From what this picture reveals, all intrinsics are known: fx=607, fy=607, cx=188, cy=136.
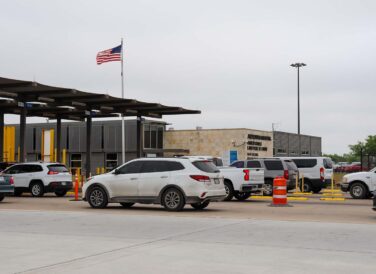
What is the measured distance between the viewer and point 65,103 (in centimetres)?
3797

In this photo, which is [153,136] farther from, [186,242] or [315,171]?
[186,242]

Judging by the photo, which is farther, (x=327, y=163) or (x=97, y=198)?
(x=327, y=163)

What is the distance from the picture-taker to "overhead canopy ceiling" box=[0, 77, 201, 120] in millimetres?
33656

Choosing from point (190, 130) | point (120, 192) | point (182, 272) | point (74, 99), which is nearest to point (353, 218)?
point (120, 192)

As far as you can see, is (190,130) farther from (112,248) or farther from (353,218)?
(112,248)

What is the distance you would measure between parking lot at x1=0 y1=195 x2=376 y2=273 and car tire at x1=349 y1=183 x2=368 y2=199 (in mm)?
8622

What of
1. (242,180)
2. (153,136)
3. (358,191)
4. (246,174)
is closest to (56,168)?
(242,180)

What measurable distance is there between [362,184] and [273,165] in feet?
13.6

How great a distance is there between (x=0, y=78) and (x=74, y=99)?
8359 mm

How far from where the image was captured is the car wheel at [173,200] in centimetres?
1884

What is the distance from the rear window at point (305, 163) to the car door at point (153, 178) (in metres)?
15.1

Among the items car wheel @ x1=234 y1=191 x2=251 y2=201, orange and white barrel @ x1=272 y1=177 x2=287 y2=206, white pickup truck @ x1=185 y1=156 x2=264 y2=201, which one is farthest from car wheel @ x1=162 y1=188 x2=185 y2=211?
car wheel @ x1=234 y1=191 x2=251 y2=201

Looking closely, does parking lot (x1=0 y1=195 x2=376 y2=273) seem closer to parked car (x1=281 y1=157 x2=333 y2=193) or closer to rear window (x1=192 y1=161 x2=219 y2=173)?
Answer: rear window (x1=192 y1=161 x2=219 y2=173)

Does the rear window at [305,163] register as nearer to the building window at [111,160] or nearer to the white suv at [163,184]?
the white suv at [163,184]
